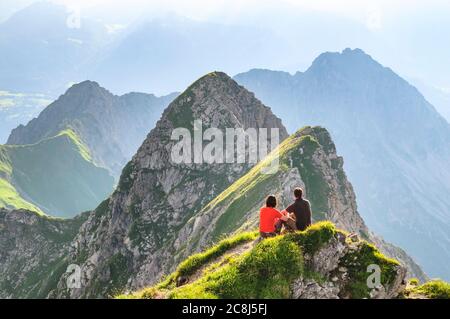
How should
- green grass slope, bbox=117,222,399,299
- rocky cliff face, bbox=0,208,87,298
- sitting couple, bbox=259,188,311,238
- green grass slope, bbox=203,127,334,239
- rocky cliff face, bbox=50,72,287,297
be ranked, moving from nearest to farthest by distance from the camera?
green grass slope, bbox=117,222,399,299, sitting couple, bbox=259,188,311,238, green grass slope, bbox=203,127,334,239, rocky cliff face, bbox=50,72,287,297, rocky cliff face, bbox=0,208,87,298

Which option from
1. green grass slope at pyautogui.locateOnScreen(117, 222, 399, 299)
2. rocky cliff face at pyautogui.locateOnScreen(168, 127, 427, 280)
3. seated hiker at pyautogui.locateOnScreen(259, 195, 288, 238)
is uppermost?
rocky cliff face at pyautogui.locateOnScreen(168, 127, 427, 280)

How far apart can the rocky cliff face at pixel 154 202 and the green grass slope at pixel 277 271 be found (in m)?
83.4

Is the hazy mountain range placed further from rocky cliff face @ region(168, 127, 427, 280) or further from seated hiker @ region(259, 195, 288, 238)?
seated hiker @ region(259, 195, 288, 238)

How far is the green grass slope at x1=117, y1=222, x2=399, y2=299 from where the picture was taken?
20.2m

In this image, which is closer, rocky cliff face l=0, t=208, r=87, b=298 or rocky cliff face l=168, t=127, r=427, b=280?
rocky cliff face l=168, t=127, r=427, b=280

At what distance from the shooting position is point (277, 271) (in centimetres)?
2086

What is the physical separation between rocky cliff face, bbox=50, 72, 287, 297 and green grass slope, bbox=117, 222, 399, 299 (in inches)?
3282

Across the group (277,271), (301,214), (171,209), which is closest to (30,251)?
(171,209)

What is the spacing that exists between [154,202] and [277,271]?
4730 inches

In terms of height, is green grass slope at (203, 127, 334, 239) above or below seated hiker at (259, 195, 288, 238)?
above

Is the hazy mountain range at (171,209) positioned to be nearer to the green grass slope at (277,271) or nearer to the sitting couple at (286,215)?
the sitting couple at (286,215)

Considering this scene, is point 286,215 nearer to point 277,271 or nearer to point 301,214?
point 301,214

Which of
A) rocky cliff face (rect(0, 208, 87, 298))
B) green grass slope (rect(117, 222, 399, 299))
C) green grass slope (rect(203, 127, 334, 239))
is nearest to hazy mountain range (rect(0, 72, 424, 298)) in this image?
green grass slope (rect(203, 127, 334, 239))
